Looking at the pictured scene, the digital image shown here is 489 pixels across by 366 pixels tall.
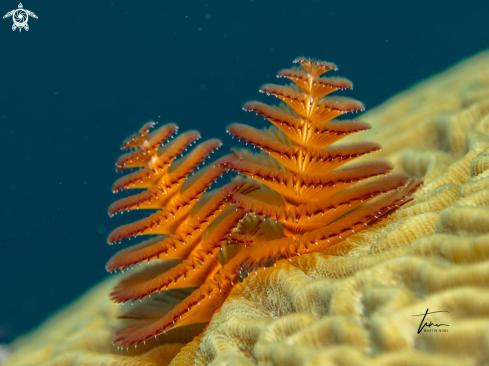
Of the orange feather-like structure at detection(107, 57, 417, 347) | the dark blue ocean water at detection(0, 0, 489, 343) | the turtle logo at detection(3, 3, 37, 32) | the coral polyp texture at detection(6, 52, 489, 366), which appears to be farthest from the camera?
the dark blue ocean water at detection(0, 0, 489, 343)

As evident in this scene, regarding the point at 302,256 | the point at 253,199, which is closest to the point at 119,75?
the point at 253,199

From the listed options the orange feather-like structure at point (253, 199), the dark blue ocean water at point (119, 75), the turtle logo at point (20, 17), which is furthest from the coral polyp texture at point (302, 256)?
the turtle logo at point (20, 17)

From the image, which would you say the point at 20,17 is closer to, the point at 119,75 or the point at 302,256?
the point at 119,75

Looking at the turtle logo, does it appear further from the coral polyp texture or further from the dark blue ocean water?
the coral polyp texture

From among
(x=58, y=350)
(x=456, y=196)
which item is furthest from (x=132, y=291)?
(x=456, y=196)

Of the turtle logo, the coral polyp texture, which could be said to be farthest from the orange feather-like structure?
the turtle logo

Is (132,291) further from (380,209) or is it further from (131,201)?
(380,209)
